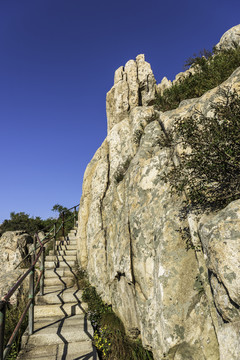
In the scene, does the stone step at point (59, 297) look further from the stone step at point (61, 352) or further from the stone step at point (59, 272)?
the stone step at point (61, 352)

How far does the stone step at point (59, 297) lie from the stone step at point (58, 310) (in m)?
0.21

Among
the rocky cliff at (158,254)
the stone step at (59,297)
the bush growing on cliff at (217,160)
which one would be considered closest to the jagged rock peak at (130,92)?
the rocky cliff at (158,254)

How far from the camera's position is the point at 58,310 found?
6312 mm

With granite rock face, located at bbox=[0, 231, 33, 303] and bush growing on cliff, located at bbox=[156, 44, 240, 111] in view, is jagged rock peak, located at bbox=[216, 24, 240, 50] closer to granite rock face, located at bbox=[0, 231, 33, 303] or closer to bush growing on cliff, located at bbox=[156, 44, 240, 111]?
bush growing on cliff, located at bbox=[156, 44, 240, 111]

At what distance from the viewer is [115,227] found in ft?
22.5

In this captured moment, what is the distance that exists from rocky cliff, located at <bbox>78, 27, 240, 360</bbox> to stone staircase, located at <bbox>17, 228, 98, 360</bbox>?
32.3 inches

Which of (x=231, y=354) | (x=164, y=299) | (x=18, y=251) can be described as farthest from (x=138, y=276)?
(x=18, y=251)

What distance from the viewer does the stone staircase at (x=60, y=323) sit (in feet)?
14.9

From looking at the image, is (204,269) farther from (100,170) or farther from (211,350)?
(100,170)

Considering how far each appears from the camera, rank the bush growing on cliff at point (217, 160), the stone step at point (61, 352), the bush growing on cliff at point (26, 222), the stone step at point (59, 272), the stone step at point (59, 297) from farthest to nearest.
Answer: the bush growing on cliff at point (26, 222)
the stone step at point (59, 272)
the stone step at point (59, 297)
the stone step at point (61, 352)
the bush growing on cliff at point (217, 160)

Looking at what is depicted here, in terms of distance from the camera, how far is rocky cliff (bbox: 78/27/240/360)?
289 cm

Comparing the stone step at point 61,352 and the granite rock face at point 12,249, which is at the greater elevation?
the granite rock face at point 12,249

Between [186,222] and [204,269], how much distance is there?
2.89 feet

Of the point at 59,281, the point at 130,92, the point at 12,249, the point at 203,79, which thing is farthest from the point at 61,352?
the point at 130,92
